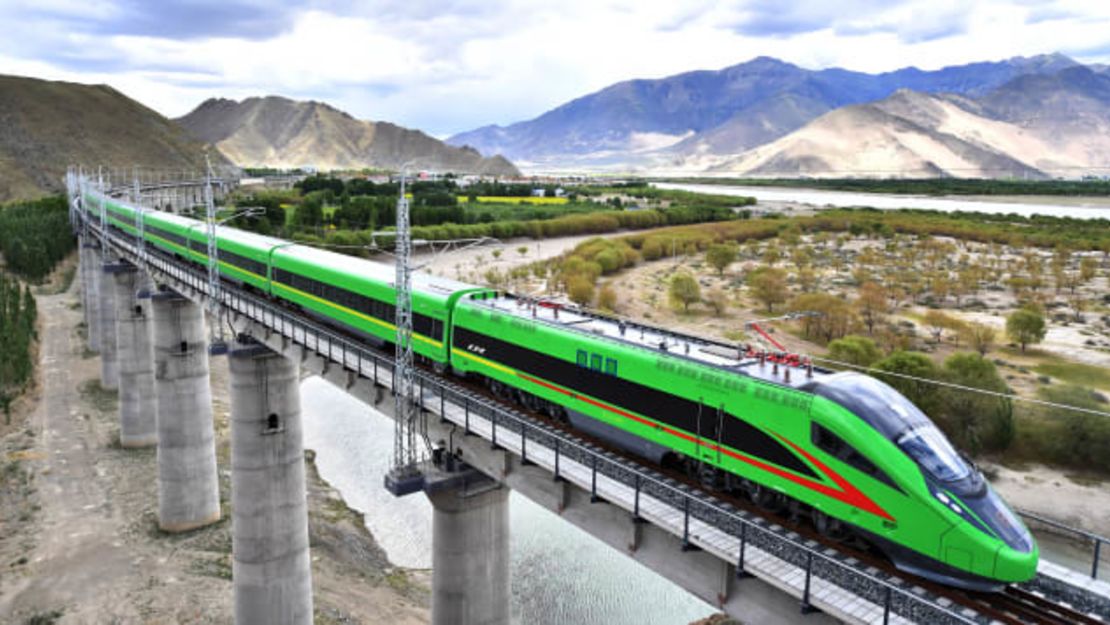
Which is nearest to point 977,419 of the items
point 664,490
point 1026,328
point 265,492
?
point 1026,328

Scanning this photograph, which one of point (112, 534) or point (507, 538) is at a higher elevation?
point (507, 538)

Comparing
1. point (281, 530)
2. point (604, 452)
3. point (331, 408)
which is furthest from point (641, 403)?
point (331, 408)

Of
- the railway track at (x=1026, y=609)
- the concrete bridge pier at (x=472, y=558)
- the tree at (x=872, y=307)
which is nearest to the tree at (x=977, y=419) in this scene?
the tree at (x=872, y=307)

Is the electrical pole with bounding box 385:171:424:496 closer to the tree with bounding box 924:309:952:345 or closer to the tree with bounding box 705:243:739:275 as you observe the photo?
the tree with bounding box 924:309:952:345

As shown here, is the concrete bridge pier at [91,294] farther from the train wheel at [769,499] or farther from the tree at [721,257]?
the train wheel at [769,499]

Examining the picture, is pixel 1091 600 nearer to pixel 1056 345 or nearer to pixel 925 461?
pixel 925 461

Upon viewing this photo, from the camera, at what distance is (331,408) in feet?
199

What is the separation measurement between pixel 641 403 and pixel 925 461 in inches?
247

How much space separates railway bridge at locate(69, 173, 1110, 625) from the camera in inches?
490

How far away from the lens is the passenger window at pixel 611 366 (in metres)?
18.7

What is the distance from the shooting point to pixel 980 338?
54844 mm

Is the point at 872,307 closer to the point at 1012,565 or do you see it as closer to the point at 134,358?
the point at 134,358

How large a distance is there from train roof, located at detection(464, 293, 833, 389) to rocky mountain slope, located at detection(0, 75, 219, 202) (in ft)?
516

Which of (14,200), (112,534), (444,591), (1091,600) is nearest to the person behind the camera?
(1091,600)
